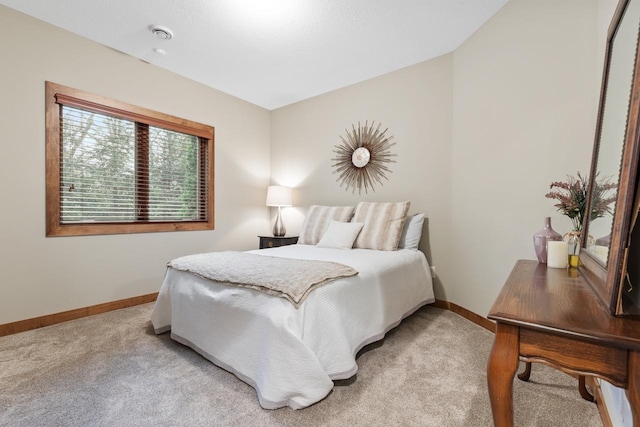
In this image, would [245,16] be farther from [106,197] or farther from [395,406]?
[395,406]

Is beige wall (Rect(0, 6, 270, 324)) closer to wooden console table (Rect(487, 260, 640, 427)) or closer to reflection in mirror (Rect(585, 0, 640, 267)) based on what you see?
wooden console table (Rect(487, 260, 640, 427))

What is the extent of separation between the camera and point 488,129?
94.6 inches

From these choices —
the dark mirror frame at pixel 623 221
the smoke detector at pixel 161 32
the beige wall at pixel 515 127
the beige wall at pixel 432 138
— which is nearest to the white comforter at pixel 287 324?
the beige wall at pixel 515 127

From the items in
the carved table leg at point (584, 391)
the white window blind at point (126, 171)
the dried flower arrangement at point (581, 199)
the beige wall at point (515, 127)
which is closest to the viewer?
the dried flower arrangement at point (581, 199)

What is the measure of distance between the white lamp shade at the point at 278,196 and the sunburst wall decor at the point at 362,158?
755 millimetres

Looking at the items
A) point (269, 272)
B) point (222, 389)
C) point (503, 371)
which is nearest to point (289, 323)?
point (269, 272)

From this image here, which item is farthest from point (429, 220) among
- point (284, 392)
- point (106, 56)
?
point (106, 56)

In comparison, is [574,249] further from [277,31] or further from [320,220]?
[277,31]

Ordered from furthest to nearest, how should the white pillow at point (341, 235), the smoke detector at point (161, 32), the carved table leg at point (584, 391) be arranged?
A: the white pillow at point (341, 235) → the smoke detector at point (161, 32) → the carved table leg at point (584, 391)

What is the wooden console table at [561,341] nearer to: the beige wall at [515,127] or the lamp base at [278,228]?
the beige wall at [515,127]

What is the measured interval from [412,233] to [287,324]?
1.86 m

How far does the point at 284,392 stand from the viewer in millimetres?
1379

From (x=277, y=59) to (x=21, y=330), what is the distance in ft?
10.7

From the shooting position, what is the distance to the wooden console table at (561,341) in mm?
654
